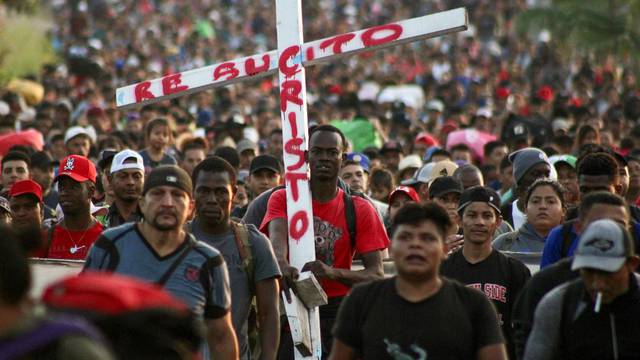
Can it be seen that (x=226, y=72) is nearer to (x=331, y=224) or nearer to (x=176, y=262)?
(x=331, y=224)

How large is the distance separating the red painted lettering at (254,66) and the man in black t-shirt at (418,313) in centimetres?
268

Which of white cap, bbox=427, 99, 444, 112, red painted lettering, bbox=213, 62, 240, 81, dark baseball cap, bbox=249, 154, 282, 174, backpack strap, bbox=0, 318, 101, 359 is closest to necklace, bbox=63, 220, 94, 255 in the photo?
red painted lettering, bbox=213, 62, 240, 81

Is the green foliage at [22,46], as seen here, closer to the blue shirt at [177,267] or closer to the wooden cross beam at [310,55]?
the wooden cross beam at [310,55]

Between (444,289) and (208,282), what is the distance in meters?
1.26

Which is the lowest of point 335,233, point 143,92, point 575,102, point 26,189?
point 335,233

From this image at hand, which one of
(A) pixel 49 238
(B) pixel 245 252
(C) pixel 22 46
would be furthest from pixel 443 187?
(C) pixel 22 46

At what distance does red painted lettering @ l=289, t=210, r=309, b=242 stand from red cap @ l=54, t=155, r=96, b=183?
2301 mm

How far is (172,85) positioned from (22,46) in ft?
57.3

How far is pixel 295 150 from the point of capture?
9.05 meters

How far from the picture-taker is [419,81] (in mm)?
32406

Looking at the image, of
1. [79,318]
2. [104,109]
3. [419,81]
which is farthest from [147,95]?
[419,81]

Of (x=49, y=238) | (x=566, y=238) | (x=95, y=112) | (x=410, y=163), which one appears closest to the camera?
(x=566, y=238)

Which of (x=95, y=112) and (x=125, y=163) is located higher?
(x=95, y=112)

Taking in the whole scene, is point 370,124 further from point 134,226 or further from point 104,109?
point 134,226
